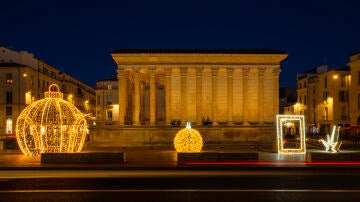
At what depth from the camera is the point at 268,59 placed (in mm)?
51938

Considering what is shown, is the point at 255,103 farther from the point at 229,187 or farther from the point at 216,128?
the point at 229,187

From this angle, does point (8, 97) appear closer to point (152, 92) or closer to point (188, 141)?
point (152, 92)

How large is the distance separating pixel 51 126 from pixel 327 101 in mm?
57863

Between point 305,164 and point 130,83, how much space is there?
31632 millimetres

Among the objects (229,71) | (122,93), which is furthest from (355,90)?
(122,93)

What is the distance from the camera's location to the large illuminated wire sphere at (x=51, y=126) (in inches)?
1145

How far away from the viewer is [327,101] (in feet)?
257

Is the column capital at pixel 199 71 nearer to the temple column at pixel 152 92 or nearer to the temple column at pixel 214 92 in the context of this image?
the temple column at pixel 214 92

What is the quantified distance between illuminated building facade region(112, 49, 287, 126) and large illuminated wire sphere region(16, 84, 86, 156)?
21.1m

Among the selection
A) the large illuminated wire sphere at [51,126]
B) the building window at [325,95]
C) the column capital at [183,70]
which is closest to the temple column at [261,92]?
the column capital at [183,70]

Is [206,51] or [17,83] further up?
[206,51]

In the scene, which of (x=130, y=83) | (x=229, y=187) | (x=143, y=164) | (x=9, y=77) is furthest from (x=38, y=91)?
(x=229, y=187)

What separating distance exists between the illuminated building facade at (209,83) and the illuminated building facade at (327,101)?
23.8 metres

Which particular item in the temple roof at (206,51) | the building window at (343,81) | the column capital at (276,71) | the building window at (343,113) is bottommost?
the building window at (343,113)
